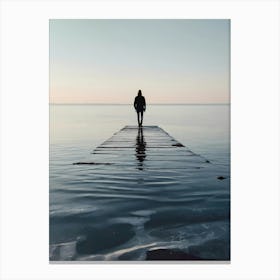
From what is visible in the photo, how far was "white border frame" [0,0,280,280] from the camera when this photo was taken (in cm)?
552

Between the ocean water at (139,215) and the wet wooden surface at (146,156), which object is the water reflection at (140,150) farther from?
the ocean water at (139,215)

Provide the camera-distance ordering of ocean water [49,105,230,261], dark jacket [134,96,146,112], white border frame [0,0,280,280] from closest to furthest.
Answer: ocean water [49,105,230,261] < white border frame [0,0,280,280] < dark jacket [134,96,146,112]

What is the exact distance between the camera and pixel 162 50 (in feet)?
23.4

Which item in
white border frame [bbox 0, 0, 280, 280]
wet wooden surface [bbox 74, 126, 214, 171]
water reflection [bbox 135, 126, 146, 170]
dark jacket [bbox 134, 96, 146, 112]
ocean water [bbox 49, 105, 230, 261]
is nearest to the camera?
ocean water [bbox 49, 105, 230, 261]

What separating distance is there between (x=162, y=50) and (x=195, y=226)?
9.72 feet

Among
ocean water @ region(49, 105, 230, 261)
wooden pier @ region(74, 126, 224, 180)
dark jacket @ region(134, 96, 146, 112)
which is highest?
dark jacket @ region(134, 96, 146, 112)

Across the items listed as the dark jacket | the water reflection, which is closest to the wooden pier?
the water reflection

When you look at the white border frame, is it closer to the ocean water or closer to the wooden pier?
the ocean water

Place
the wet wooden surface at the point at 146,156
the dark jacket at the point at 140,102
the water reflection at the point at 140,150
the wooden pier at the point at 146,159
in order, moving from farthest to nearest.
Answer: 1. the dark jacket at the point at 140,102
2. the water reflection at the point at 140,150
3. the wet wooden surface at the point at 146,156
4. the wooden pier at the point at 146,159
